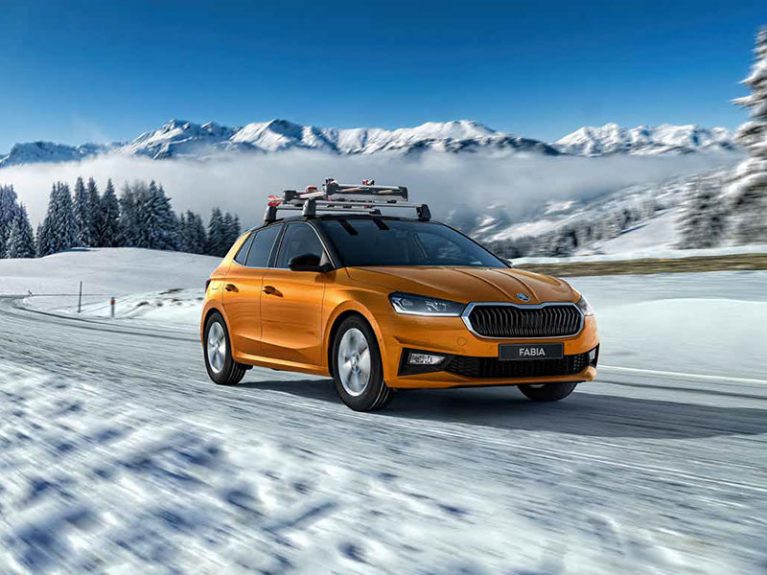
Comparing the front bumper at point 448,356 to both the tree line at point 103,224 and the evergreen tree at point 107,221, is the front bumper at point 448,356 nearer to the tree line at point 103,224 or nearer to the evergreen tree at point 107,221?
the tree line at point 103,224

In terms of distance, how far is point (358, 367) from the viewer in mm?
6836

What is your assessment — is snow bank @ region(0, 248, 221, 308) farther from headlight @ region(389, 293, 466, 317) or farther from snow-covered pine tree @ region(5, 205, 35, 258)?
headlight @ region(389, 293, 466, 317)

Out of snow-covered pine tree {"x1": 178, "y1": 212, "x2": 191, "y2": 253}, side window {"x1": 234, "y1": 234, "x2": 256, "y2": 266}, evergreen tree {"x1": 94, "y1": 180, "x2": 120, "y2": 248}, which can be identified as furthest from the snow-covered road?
evergreen tree {"x1": 94, "y1": 180, "x2": 120, "y2": 248}

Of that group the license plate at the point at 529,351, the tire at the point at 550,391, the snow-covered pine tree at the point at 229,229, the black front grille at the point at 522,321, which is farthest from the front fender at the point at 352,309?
the snow-covered pine tree at the point at 229,229

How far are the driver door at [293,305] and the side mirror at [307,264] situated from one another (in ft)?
0.28

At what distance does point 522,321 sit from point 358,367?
4.30 feet

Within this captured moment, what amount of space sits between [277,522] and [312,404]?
3.79m

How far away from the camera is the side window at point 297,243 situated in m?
7.99

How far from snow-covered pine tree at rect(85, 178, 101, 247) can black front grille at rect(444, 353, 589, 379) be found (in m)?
127

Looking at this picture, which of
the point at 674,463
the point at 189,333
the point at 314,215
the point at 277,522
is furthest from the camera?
the point at 189,333

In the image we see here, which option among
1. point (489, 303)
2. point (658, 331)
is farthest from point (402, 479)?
point (658, 331)

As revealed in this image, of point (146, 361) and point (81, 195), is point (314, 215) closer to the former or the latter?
point (146, 361)

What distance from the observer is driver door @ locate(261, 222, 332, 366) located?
7395 mm

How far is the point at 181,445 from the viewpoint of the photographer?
16.6ft
